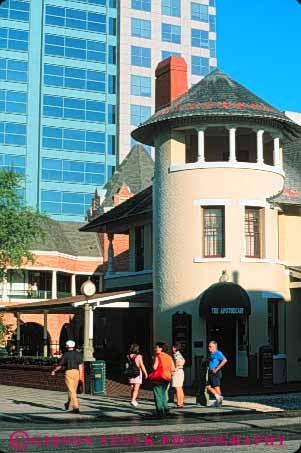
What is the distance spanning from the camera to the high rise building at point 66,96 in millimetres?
87750

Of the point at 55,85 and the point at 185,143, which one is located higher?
the point at 55,85

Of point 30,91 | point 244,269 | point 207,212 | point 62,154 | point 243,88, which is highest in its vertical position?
point 30,91

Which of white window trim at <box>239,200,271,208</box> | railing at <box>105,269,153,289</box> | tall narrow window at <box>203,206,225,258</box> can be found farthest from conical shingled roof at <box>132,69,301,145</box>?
railing at <box>105,269,153,289</box>

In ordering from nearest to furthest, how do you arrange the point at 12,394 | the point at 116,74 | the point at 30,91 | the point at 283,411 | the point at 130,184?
the point at 283,411, the point at 12,394, the point at 130,184, the point at 30,91, the point at 116,74

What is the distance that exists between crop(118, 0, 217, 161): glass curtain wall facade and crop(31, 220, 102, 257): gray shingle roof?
30.7 meters

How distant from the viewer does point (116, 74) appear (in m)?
95.3

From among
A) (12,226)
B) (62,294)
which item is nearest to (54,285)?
(62,294)

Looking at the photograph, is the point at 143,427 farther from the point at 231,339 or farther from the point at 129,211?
the point at 129,211

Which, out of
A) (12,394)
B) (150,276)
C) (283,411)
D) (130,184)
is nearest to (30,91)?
(130,184)

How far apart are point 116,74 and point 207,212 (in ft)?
227

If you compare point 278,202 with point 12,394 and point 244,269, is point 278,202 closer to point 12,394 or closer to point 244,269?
point 244,269

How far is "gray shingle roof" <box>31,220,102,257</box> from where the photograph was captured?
57.4 metres

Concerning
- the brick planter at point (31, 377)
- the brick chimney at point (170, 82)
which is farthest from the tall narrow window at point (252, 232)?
the brick chimney at point (170, 82)

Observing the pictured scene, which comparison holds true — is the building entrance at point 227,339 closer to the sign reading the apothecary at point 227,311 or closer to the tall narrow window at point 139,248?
the sign reading the apothecary at point 227,311
